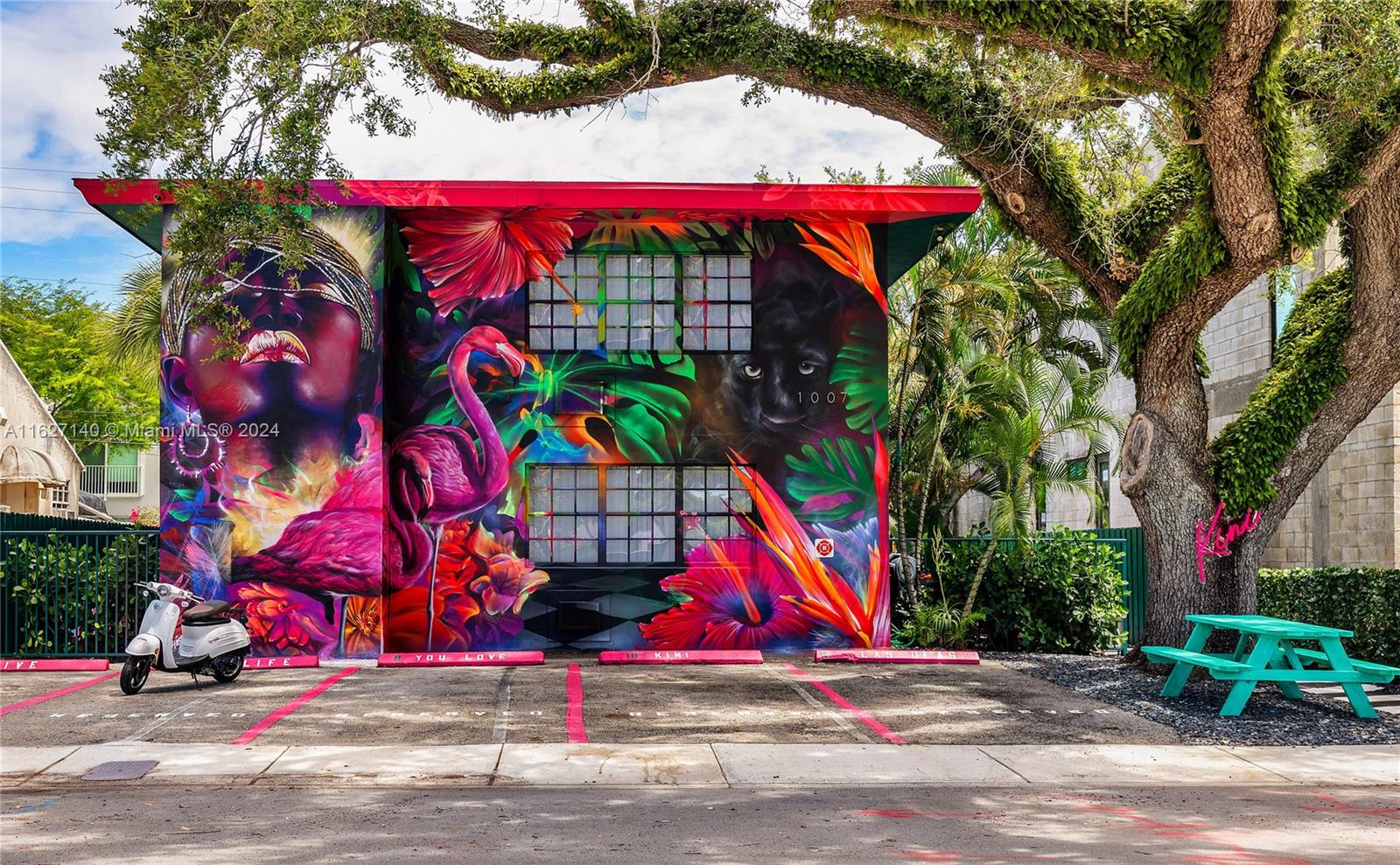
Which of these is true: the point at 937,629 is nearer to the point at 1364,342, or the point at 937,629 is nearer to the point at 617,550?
the point at 617,550

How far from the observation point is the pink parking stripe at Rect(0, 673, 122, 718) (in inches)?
404

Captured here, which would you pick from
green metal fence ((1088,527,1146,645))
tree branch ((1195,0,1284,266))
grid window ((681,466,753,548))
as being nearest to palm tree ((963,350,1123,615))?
green metal fence ((1088,527,1146,645))

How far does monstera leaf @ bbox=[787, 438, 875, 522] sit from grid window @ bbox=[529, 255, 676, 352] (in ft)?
7.48

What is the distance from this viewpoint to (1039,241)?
13.1 metres

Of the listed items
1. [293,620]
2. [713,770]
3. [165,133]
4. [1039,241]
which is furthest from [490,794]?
[1039,241]

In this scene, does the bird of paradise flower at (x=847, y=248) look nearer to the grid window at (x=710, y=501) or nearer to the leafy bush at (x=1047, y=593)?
the grid window at (x=710, y=501)

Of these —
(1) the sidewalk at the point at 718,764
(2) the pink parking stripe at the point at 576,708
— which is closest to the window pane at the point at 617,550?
(2) the pink parking stripe at the point at 576,708

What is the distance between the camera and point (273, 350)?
523 inches

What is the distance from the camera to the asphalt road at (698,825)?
5.89m

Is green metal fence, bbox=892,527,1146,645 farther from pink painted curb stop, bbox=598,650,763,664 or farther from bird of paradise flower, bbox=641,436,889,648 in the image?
pink painted curb stop, bbox=598,650,763,664

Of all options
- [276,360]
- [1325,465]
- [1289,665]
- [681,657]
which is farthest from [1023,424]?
[276,360]

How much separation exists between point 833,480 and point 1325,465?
9.53m

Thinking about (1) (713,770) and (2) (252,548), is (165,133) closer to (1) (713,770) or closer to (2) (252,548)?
(2) (252,548)
